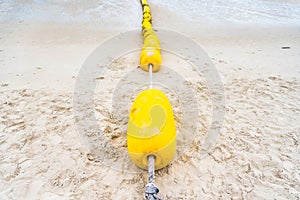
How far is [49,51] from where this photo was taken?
3.00 m

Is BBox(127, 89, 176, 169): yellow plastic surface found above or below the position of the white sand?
above

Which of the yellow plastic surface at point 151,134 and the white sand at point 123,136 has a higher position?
the yellow plastic surface at point 151,134

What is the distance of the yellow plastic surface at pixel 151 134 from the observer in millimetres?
1149

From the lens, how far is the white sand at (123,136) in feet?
3.96

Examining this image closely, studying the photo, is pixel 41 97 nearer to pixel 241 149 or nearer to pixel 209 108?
pixel 209 108

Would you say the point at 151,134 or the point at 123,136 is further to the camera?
the point at 123,136

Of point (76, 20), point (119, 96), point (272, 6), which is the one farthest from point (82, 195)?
point (272, 6)

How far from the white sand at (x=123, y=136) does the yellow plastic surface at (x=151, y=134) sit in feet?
0.43

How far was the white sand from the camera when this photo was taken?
1208 millimetres

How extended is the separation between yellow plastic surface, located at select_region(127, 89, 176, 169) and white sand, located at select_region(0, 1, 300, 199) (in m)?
0.13

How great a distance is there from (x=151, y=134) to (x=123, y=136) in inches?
17.8

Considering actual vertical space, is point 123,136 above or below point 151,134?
below

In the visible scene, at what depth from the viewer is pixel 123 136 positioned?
1.55 meters

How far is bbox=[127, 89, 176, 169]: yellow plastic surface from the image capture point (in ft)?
3.77
